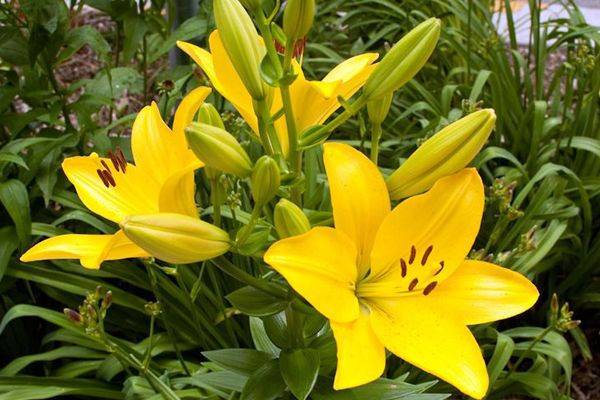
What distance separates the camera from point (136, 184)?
0.79 m

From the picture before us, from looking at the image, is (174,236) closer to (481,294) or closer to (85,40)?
(481,294)

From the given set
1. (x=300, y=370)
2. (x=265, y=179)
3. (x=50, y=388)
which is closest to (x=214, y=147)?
(x=265, y=179)

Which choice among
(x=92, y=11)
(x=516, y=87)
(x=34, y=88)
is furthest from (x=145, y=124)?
(x=92, y=11)

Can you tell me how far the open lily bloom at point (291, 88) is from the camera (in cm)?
78

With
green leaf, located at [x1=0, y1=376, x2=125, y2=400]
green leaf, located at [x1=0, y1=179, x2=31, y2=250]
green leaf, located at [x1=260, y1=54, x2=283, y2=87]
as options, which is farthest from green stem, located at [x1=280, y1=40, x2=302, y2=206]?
green leaf, located at [x1=0, y1=179, x2=31, y2=250]

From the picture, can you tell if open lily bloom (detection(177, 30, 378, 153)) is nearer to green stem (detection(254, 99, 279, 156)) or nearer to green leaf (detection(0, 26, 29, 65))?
green stem (detection(254, 99, 279, 156))

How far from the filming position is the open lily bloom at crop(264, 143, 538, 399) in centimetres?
70

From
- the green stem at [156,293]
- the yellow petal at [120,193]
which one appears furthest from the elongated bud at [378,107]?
the green stem at [156,293]

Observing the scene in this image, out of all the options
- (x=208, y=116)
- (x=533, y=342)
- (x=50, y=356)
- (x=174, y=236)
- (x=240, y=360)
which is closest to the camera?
(x=174, y=236)

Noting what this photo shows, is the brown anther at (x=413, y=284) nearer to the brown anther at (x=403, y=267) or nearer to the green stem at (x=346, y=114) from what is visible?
the brown anther at (x=403, y=267)

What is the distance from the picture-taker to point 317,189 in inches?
61.7

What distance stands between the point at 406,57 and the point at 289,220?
0.63 feet

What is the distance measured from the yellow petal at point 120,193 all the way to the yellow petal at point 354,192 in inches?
7.0

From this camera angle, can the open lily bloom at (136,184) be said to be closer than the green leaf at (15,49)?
Yes
